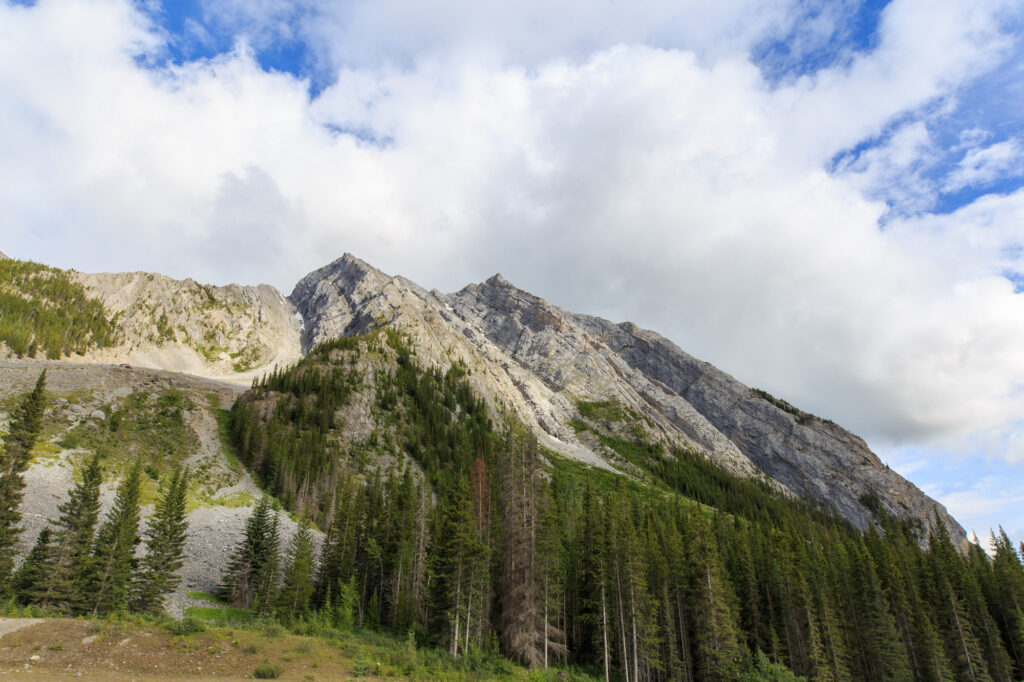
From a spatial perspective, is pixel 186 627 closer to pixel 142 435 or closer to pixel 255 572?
pixel 255 572

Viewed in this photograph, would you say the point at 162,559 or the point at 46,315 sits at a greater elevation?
the point at 46,315

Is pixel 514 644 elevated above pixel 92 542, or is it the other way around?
pixel 92 542

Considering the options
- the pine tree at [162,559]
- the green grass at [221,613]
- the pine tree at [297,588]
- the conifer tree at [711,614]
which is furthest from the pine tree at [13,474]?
the conifer tree at [711,614]

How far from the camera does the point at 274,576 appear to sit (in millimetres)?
52188

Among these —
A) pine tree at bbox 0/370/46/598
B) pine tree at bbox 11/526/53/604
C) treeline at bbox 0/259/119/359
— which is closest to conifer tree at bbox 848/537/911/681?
pine tree at bbox 11/526/53/604

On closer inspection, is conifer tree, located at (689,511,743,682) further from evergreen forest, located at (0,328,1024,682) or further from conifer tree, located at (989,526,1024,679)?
conifer tree, located at (989,526,1024,679)

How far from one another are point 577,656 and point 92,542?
46689 mm

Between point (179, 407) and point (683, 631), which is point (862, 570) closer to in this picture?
point (683, 631)

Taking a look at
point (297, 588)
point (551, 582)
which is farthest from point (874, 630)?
point (297, 588)

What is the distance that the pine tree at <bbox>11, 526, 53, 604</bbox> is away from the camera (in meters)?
36.6

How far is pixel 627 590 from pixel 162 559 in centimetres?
4201

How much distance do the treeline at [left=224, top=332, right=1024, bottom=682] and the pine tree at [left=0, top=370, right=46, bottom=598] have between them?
63.0ft

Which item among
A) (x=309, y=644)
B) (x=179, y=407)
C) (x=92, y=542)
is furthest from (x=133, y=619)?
(x=179, y=407)

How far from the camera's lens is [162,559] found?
43.7 m
